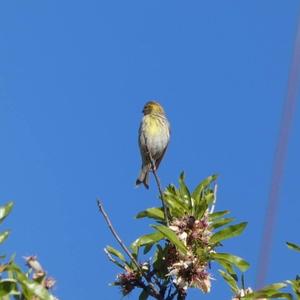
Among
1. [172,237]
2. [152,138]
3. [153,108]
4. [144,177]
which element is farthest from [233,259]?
[153,108]

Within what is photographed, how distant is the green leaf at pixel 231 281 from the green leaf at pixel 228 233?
0.64 feet

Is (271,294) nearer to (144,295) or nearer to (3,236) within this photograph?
(144,295)

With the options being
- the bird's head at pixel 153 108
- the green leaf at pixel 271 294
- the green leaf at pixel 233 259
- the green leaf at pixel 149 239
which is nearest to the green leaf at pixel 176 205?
the green leaf at pixel 149 239

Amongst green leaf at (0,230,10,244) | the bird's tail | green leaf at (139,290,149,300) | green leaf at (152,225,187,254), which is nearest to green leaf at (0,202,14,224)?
green leaf at (0,230,10,244)

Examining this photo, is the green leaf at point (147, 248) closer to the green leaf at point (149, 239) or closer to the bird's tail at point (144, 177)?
the green leaf at point (149, 239)

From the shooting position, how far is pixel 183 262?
4.48 meters

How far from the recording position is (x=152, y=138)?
1223 centimetres

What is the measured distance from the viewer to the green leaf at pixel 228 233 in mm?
4664

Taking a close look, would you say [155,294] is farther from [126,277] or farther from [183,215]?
[183,215]

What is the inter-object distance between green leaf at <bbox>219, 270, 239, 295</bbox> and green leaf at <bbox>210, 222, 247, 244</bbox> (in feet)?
0.64

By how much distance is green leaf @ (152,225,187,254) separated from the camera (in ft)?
14.3

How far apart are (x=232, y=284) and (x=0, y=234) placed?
1.37 meters

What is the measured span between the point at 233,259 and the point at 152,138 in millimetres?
7754

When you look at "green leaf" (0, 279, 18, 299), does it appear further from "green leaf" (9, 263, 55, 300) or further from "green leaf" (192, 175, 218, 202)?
"green leaf" (192, 175, 218, 202)
